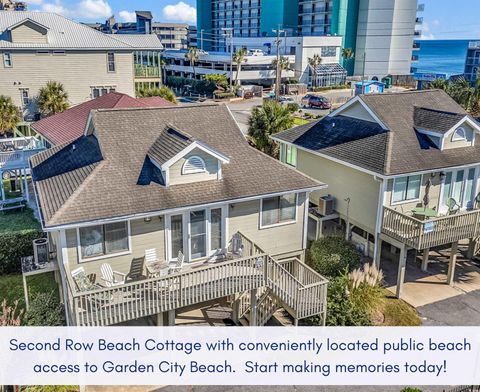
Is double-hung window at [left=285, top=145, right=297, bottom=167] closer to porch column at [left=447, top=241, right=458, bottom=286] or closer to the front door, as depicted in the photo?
the front door

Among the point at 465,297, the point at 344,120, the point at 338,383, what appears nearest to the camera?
the point at 338,383

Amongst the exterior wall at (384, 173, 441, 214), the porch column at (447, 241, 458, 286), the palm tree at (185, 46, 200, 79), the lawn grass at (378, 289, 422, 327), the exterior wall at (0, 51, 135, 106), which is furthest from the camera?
the palm tree at (185, 46, 200, 79)

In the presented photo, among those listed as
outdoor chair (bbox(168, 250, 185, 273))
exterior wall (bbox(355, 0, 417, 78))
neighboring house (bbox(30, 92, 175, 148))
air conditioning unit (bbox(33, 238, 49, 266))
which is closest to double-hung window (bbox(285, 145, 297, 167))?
neighboring house (bbox(30, 92, 175, 148))

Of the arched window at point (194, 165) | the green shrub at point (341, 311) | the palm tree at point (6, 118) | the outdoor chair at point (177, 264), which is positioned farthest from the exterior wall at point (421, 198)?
the palm tree at point (6, 118)

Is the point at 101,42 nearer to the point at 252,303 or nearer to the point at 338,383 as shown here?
the point at 252,303

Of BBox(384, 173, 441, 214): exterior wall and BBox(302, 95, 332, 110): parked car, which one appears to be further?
BBox(302, 95, 332, 110): parked car

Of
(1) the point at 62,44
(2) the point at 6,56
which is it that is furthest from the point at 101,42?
(2) the point at 6,56
